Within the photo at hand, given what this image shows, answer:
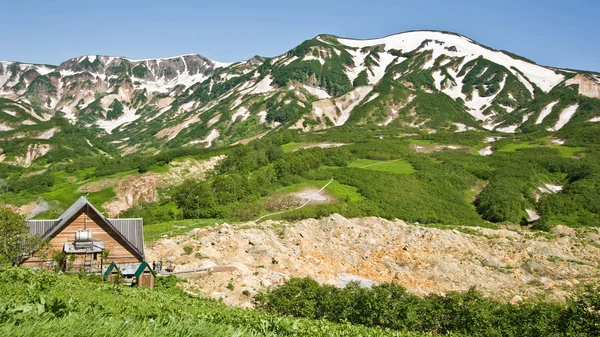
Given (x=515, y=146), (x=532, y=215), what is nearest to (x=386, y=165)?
(x=532, y=215)

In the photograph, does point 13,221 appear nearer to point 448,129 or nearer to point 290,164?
Result: point 290,164

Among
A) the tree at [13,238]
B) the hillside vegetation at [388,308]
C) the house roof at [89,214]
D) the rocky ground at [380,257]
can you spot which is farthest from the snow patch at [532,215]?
the tree at [13,238]

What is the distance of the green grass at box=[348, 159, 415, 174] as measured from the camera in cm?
10938

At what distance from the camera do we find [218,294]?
1289 inches

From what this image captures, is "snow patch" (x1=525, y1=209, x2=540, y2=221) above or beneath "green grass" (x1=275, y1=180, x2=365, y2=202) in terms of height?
beneath

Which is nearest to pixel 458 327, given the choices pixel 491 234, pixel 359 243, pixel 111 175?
pixel 359 243

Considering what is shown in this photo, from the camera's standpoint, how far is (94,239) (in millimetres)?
33188

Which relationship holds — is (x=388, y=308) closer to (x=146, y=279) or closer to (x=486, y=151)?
(x=146, y=279)

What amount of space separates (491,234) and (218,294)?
5207 centimetres

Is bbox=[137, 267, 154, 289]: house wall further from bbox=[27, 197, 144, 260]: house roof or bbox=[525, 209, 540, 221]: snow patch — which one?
bbox=[525, 209, 540, 221]: snow patch

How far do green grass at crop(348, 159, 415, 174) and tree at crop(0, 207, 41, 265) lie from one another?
86703mm

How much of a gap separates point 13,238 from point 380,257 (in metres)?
38.6

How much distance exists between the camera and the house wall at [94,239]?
32188 millimetres

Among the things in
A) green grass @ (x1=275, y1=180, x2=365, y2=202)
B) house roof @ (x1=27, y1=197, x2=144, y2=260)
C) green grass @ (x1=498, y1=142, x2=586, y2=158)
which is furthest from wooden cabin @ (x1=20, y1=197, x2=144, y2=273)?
green grass @ (x1=498, y1=142, x2=586, y2=158)
